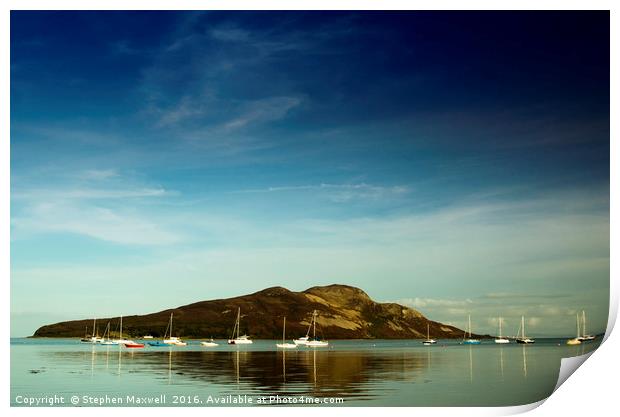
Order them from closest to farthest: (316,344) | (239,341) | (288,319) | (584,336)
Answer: (584,336)
(316,344)
(239,341)
(288,319)

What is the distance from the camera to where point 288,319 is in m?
81.2

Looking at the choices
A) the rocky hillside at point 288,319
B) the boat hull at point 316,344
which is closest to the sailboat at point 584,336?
the rocky hillside at point 288,319

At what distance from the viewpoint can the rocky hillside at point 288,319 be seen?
61.0 meters

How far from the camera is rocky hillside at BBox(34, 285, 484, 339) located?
60969 mm

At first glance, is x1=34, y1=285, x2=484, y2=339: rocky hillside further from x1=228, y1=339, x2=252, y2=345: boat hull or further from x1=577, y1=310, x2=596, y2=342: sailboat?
x1=577, y1=310, x2=596, y2=342: sailboat

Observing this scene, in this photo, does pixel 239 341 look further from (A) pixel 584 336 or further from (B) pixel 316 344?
(A) pixel 584 336

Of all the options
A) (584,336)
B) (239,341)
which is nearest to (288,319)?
(239,341)

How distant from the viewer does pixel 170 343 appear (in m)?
55.3

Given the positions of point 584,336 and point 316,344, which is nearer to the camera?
point 584,336

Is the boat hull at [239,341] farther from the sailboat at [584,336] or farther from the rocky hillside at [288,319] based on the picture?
the sailboat at [584,336]

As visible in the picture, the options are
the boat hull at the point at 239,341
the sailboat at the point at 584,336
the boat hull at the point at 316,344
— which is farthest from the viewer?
the boat hull at the point at 239,341

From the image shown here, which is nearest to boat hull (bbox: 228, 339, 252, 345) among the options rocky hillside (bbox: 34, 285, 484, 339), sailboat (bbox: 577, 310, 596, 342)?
rocky hillside (bbox: 34, 285, 484, 339)
